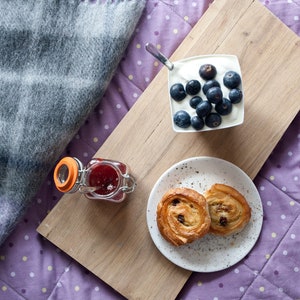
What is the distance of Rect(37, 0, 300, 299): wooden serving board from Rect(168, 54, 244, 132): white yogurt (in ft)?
0.29

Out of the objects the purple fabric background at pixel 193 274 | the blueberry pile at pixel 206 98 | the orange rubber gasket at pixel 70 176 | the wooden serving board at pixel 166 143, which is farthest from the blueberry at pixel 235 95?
the orange rubber gasket at pixel 70 176

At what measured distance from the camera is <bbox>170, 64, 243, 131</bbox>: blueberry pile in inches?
39.2

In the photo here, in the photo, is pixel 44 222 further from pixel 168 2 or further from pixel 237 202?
pixel 168 2

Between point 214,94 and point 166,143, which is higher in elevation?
point 214,94

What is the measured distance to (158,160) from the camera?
3.70ft

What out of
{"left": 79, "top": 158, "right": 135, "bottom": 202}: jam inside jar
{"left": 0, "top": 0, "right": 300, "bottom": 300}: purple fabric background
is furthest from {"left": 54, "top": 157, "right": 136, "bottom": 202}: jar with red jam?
{"left": 0, "top": 0, "right": 300, "bottom": 300}: purple fabric background

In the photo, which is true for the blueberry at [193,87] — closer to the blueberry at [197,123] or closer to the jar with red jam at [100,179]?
the blueberry at [197,123]

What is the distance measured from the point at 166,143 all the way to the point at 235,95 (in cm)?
21

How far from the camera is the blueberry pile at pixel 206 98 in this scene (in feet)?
3.27

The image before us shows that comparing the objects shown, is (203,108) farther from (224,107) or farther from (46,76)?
(46,76)

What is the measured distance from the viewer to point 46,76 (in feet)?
3.80

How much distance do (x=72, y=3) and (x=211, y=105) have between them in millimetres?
443

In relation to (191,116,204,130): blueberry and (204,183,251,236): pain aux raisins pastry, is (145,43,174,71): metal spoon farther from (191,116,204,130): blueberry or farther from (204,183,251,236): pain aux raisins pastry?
(204,183,251,236): pain aux raisins pastry

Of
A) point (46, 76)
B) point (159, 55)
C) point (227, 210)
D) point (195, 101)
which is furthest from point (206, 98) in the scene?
point (46, 76)
